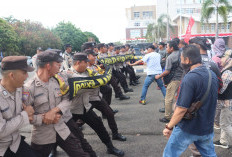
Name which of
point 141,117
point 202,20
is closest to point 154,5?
point 202,20

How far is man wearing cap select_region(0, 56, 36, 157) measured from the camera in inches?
73.7

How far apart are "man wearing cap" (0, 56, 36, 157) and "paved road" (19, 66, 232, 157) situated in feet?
5.59

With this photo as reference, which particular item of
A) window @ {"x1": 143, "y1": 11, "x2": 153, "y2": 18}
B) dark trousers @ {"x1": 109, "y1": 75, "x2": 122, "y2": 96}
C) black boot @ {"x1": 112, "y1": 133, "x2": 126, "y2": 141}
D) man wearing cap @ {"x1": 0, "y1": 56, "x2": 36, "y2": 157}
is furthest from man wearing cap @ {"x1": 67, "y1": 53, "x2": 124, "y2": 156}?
window @ {"x1": 143, "y1": 11, "x2": 153, "y2": 18}

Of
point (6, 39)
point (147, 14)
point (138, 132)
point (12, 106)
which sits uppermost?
point (147, 14)

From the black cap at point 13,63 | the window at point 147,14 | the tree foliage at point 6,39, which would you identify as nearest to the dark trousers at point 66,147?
the black cap at point 13,63

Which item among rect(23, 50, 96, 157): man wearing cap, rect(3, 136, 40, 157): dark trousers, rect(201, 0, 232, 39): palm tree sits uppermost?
rect(201, 0, 232, 39): palm tree

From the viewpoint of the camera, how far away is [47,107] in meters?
2.32

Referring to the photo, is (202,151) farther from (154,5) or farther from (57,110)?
(154,5)

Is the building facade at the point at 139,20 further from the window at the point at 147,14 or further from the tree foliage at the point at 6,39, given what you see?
the tree foliage at the point at 6,39

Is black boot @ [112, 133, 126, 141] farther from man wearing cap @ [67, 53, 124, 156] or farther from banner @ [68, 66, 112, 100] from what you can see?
banner @ [68, 66, 112, 100]

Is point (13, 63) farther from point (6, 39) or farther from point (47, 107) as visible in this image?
point (6, 39)

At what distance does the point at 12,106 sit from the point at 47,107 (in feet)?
1.39

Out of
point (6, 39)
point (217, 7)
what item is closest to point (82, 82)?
point (217, 7)

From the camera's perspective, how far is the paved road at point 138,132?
352 cm
